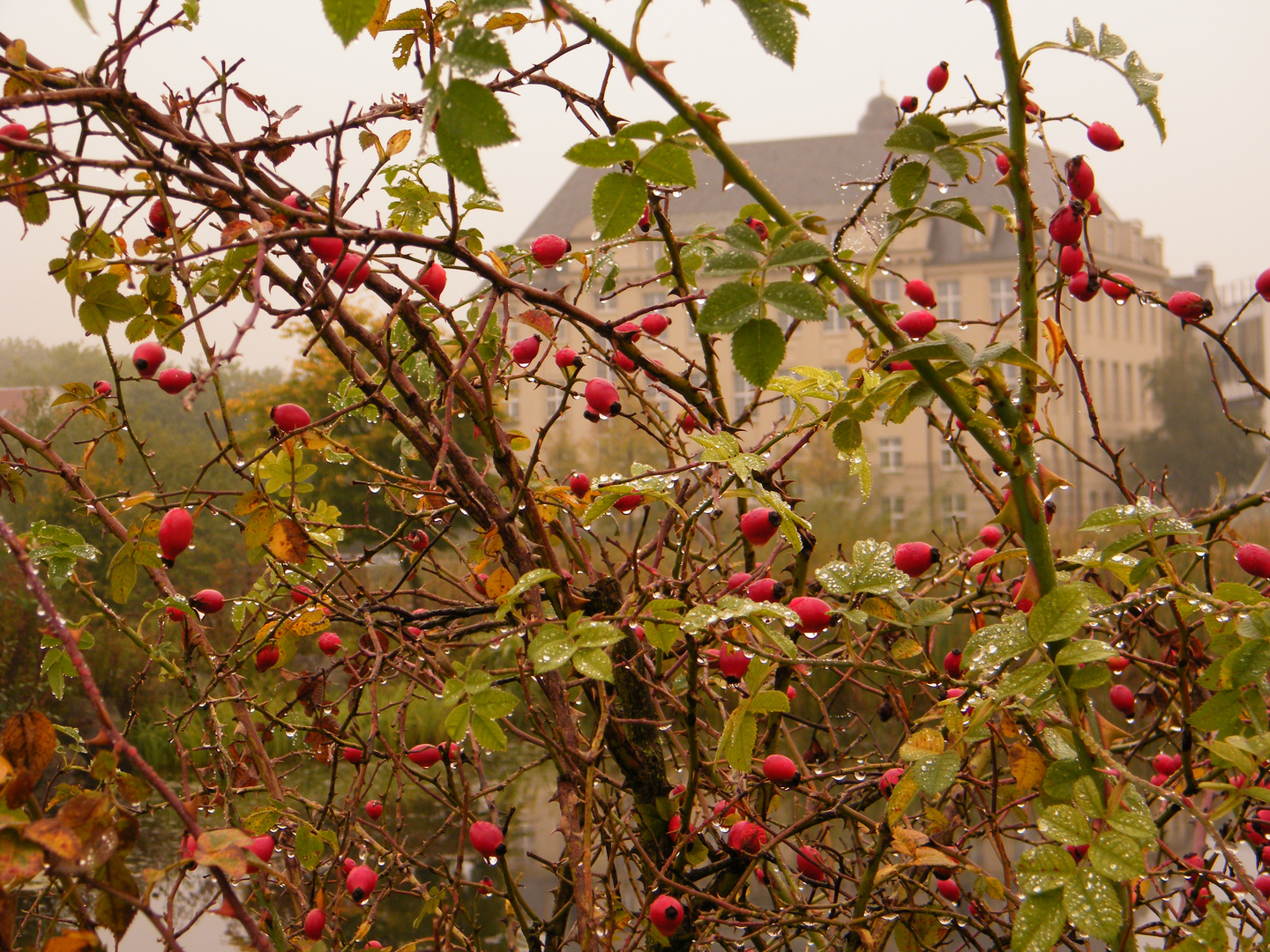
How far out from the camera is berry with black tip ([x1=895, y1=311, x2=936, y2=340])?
1.67 feet

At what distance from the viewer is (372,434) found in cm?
Answer: 545

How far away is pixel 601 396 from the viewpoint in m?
0.68

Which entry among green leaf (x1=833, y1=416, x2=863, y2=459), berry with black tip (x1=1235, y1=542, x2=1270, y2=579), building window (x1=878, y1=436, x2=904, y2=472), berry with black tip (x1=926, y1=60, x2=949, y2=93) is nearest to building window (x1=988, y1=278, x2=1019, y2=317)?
building window (x1=878, y1=436, x2=904, y2=472)

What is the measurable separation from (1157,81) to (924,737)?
1.12 ft

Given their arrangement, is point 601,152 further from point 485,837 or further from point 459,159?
point 485,837

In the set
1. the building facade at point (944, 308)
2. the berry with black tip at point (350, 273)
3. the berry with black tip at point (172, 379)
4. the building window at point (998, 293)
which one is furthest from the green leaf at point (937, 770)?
the building window at point (998, 293)

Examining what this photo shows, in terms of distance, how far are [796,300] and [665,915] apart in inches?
17.7

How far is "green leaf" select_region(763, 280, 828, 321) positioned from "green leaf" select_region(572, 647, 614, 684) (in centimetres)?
18

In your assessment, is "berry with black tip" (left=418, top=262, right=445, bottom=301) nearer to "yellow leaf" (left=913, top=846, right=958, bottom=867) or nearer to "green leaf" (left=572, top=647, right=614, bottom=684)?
"green leaf" (left=572, top=647, right=614, bottom=684)

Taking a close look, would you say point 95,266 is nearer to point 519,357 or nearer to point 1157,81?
point 519,357

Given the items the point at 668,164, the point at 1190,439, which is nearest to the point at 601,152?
the point at 668,164

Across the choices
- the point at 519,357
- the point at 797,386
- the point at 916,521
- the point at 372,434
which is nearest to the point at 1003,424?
the point at 797,386

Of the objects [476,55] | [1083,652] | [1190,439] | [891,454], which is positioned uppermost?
[476,55]

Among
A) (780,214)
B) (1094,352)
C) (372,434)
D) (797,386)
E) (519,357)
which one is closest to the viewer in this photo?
(780,214)
